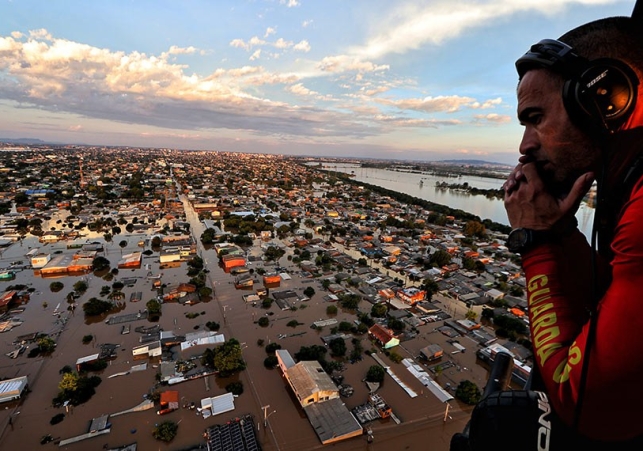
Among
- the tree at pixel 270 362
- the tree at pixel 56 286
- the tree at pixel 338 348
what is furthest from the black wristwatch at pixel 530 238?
the tree at pixel 56 286

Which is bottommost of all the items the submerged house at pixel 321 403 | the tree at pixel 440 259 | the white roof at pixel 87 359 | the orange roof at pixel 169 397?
the white roof at pixel 87 359

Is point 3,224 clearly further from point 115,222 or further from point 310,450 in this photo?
point 310,450

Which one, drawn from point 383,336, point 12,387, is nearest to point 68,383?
point 12,387

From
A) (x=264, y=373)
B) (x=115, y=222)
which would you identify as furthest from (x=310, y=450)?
(x=115, y=222)

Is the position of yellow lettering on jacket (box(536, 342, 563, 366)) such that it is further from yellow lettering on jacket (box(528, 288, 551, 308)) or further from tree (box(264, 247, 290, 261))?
tree (box(264, 247, 290, 261))

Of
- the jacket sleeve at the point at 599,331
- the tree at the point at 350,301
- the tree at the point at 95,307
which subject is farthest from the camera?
the tree at the point at 350,301

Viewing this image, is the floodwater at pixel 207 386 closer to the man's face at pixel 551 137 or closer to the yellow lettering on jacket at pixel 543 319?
the yellow lettering on jacket at pixel 543 319

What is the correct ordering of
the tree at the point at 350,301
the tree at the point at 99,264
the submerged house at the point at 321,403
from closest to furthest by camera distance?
the submerged house at the point at 321,403 < the tree at the point at 350,301 < the tree at the point at 99,264

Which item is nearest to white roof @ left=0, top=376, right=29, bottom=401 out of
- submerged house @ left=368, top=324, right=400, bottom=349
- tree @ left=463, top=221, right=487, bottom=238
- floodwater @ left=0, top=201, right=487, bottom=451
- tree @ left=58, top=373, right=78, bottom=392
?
floodwater @ left=0, top=201, right=487, bottom=451
